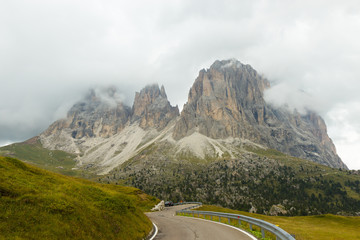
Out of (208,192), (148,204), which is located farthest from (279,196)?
(148,204)

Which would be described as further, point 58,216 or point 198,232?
point 198,232

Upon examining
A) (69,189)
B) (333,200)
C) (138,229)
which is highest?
(69,189)

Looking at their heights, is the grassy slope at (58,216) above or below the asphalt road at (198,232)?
above

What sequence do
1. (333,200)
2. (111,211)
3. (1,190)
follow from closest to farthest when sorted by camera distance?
(1,190)
(111,211)
(333,200)

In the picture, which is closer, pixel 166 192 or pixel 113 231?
pixel 113 231

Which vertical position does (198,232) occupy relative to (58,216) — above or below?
below

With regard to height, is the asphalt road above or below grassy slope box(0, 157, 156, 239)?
below

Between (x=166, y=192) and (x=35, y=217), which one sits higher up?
(x=35, y=217)

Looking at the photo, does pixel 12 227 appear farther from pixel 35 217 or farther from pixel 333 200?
pixel 333 200

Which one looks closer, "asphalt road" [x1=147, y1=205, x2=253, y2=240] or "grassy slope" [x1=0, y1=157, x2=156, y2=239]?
"grassy slope" [x1=0, y1=157, x2=156, y2=239]

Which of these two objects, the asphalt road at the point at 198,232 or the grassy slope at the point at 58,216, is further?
the asphalt road at the point at 198,232

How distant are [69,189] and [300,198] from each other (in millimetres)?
212228

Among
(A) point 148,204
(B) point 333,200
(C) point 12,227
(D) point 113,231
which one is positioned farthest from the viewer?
(B) point 333,200

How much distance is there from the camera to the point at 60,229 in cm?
1130
